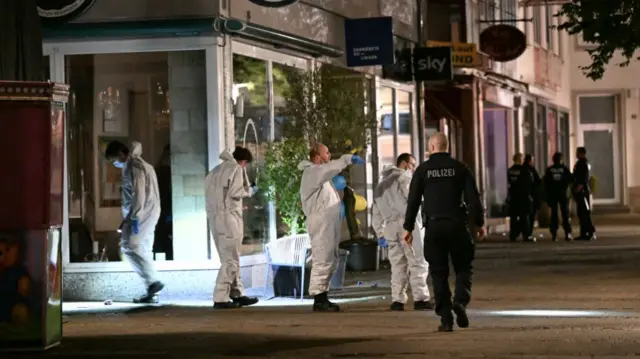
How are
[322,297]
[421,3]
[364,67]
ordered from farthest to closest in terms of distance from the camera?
[421,3], [364,67], [322,297]

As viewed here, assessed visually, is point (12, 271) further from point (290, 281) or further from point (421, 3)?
point (421, 3)

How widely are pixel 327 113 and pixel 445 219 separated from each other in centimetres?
737

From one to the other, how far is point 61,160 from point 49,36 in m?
5.64

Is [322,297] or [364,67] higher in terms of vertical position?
[364,67]

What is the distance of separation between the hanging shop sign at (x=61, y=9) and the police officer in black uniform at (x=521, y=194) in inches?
516

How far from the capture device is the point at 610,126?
46.6 meters

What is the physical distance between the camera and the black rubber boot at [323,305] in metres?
16.1

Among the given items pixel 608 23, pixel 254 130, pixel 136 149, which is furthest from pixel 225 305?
pixel 608 23

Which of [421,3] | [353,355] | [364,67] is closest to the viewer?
[353,355]

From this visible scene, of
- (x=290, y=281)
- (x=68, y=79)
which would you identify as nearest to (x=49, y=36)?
(x=68, y=79)

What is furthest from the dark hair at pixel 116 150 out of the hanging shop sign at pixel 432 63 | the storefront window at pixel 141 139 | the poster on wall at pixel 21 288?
the hanging shop sign at pixel 432 63

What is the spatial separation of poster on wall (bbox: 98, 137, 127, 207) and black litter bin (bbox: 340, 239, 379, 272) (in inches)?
195

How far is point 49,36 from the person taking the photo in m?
18.0

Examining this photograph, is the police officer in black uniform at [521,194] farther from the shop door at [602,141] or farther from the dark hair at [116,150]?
the shop door at [602,141]
